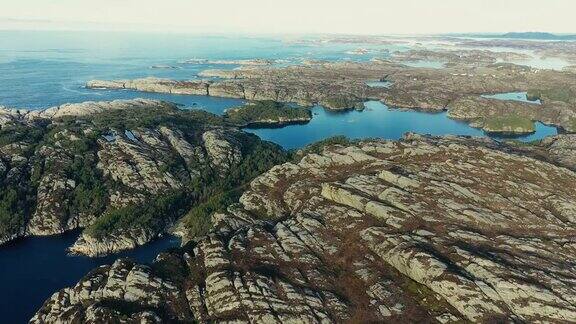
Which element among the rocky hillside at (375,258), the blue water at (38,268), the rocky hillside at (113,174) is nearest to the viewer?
the rocky hillside at (375,258)

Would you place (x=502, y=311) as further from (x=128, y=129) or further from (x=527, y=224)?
(x=128, y=129)

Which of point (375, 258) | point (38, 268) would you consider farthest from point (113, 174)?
point (375, 258)

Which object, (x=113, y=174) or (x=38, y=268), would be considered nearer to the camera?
(x=38, y=268)

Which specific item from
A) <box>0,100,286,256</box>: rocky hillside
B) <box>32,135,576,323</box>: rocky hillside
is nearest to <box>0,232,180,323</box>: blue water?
<box>0,100,286,256</box>: rocky hillside

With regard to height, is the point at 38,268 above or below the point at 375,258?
below

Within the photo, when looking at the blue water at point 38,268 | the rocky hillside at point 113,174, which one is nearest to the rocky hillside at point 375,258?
the blue water at point 38,268

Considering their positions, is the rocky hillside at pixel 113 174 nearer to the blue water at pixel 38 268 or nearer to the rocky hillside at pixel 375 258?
the blue water at pixel 38 268

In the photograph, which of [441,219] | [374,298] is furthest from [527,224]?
[374,298]

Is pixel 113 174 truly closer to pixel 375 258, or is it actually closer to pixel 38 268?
pixel 38 268
